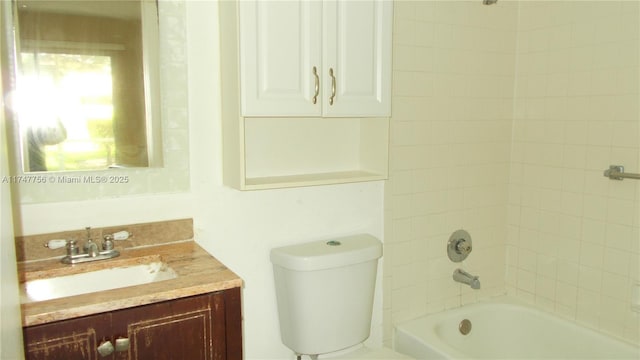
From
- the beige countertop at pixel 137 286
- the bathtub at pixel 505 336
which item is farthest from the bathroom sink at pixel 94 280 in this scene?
the bathtub at pixel 505 336

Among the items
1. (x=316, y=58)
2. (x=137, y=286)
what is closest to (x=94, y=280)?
(x=137, y=286)

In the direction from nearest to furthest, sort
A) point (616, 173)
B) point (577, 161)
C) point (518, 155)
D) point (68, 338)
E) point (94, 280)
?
1. point (68, 338)
2. point (94, 280)
3. point (616, 173)
4. point (577, 161)
5. point (518, 155)

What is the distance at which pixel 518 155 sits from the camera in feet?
8.20

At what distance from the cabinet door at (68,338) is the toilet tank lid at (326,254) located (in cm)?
74

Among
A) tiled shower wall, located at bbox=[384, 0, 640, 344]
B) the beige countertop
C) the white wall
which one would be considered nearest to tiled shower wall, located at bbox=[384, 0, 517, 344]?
tiled shower wall, located at bbox=[384, 0, 640, 344]

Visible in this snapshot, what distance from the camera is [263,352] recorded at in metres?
1.99

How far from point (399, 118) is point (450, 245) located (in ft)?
2.22

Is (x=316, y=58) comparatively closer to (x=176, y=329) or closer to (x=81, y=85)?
(x=81, y=85)

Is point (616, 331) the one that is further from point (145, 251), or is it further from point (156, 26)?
point (156, 26)

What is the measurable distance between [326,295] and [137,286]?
0.75 metres

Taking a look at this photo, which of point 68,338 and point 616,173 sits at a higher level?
point 616,173

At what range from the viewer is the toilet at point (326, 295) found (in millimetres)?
1845

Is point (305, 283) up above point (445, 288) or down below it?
above

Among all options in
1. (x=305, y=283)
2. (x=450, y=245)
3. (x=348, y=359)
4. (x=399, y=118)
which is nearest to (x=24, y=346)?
(x=305, y=283)
